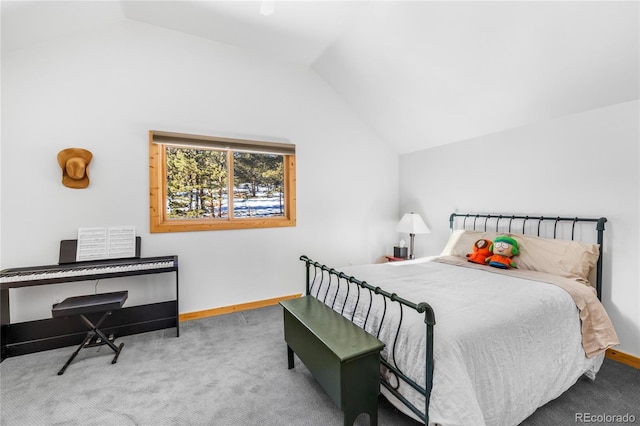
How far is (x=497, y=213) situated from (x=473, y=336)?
2.26 metres

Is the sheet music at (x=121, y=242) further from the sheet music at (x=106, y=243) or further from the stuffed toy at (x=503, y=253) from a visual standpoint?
the stuffed toy at (x=503, y=253)

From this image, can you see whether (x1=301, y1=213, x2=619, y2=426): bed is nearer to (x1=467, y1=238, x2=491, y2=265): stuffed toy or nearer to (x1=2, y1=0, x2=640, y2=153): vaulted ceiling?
(x1=467, y1=238, x2=491, y2=265): stuffed toy

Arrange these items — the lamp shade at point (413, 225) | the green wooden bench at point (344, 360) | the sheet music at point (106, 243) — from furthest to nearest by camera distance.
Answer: the lamp shade at point (413, 225) → the sheet music at point (106, 243) → the green wooden bench at point (344, 360)

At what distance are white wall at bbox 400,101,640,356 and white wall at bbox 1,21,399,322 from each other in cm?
148

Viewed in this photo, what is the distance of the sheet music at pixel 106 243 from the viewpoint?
2.67 m

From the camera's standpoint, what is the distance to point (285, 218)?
381 cm

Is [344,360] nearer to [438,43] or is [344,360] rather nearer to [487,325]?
[487,325]

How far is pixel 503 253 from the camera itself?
8.69 feet

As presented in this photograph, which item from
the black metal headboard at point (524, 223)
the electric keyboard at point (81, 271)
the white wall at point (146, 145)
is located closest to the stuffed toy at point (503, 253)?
the black metal headboard at point (524, 223)

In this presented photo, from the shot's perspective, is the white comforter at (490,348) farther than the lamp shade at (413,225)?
No

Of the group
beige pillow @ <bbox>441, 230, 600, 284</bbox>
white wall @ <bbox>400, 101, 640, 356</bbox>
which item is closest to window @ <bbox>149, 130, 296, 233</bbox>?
white wall @ <bbox>400, 101, 640, 356</bbox>

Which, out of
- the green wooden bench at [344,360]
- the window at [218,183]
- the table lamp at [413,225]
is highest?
the window at [218,183]

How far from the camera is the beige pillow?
2297 millimetres

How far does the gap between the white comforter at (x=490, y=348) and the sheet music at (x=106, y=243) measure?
7.25ft
